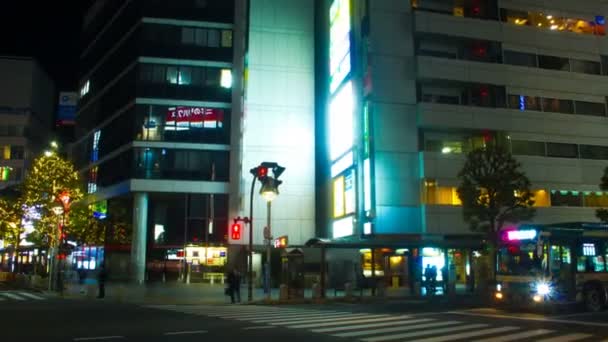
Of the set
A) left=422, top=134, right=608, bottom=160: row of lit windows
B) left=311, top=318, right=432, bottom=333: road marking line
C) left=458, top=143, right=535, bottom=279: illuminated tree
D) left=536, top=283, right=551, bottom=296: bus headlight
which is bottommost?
left=311, top=318, right=432, bottom=333: road marking line

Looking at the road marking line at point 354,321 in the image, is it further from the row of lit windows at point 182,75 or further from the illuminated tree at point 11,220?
the row of lit windows at point 182,75

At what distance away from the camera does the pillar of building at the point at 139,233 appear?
152 ft

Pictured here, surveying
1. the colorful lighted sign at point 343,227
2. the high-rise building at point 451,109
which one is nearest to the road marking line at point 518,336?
the high-rise building at point 451,109

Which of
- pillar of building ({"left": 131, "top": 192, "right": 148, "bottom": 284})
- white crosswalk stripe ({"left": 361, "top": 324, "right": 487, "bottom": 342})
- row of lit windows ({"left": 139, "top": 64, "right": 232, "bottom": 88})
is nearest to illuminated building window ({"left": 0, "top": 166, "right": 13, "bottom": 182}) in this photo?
pillar of building ({"left": 131, "top": 192, "right": 148, "bottom": 284})

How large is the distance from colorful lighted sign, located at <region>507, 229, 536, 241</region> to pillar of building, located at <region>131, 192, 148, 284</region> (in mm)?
33764

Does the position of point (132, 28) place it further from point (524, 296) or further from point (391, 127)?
point (524, 296)

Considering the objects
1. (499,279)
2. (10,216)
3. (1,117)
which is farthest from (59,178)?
(1,117)

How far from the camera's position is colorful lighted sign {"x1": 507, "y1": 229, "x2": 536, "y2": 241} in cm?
1959

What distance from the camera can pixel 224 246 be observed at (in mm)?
47062

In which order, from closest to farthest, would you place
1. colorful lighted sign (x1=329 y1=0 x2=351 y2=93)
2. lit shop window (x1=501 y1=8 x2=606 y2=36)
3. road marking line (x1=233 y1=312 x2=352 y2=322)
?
road marking line (x1=233 y1=312 x2=352 y2=322) → colorful lighted sign (x1=329 y1=0 x2=351 y2=93) → lit shop window (x1=501 y1=8 x2=606 y2=36)

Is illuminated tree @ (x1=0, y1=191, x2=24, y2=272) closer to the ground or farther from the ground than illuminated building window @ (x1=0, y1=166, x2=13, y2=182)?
closer to the ground

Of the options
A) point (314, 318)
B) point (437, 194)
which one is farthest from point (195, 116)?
point (314, 318)

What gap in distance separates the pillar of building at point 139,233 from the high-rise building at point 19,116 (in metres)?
45.9

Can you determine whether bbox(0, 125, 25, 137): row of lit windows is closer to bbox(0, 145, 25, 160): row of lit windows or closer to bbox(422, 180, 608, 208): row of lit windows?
bbox(0, 145, 25, 160): row of lit windows
